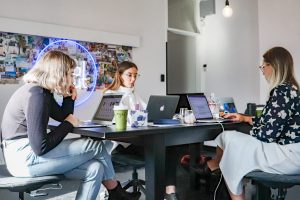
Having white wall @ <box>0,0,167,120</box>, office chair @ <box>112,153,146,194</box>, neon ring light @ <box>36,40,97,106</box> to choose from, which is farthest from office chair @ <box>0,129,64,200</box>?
neon ring light @ <box>36,40,97,106</box>

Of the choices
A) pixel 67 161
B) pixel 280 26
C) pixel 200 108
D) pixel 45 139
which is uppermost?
pixel 280 26

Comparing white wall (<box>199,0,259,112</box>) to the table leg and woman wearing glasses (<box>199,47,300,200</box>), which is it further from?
the table leg

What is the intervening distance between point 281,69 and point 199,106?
2.03ft

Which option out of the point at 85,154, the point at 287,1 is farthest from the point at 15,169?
the point at 287,1

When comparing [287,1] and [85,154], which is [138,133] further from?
[287,1]

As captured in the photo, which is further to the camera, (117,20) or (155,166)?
(117,20)

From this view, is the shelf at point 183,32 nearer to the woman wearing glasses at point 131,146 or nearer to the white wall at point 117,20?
the white wall at point 117,20

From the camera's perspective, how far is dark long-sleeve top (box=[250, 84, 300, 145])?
1856 millimetres

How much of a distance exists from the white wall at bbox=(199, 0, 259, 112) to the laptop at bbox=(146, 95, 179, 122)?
2.80 meters

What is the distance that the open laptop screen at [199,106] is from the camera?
2.28 m

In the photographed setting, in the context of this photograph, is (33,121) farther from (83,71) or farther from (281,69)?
(83,71)

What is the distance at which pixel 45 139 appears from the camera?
5.25 ft

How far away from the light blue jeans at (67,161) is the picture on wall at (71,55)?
181 centimetres

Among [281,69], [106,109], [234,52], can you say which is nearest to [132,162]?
[106,109]
